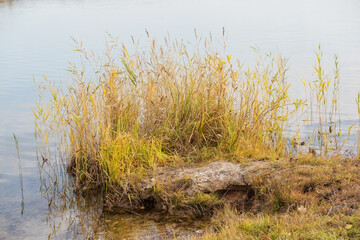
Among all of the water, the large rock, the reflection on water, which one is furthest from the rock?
the water

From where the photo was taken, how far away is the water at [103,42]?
5.30m

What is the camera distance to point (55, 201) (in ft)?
18.6

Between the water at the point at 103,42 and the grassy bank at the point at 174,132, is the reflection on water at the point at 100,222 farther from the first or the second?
the grassy bank at the point at 174,132

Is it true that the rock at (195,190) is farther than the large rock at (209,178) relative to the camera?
No

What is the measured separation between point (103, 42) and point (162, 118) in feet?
33.8

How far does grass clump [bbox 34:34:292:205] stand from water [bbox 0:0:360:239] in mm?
838

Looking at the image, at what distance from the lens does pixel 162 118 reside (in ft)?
20.5

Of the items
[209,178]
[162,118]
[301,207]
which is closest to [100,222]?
[209,178]

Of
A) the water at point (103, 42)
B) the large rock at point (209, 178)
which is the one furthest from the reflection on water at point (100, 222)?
the large rock at point (209, 178)

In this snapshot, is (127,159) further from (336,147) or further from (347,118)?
(347,118)

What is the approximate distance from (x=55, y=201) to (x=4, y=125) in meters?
3.50

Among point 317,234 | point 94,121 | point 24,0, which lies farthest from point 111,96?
point 24,0

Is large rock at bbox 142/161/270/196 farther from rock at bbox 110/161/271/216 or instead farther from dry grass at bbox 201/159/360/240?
dry grass at bbox 201/159/360/240

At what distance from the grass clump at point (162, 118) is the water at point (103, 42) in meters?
0.84
